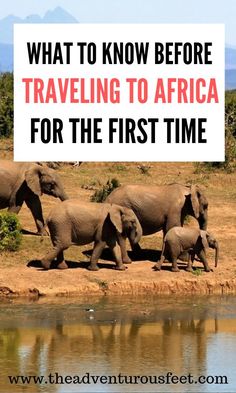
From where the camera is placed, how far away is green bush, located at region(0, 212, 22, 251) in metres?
28.0

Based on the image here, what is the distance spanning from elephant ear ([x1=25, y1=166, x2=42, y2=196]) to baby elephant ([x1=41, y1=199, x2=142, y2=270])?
123 inches

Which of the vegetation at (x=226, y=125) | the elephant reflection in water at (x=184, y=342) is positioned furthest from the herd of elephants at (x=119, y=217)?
the vegetation at (x=226, y=125)

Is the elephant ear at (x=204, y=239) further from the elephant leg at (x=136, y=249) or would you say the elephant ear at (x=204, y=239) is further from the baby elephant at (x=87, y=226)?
the elephant leg at (x=136, y=249)

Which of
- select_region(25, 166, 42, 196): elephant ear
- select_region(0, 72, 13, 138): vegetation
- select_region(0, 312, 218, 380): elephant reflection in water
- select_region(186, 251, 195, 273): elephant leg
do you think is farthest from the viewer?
select_region(0, 72, 13, 138): vegetation

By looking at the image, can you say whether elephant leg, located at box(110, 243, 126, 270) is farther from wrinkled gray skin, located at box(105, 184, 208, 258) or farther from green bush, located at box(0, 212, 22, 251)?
green bush, located at box(0, 212, 22, 251)

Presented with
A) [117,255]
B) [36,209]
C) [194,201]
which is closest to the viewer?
[117,255]

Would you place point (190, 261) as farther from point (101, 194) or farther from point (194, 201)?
point (101, 194)

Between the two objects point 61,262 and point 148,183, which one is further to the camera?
point 148,183

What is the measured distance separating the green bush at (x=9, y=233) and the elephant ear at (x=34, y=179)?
5.54 feet

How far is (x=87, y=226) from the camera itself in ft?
88.3

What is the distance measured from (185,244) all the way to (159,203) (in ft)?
5.13

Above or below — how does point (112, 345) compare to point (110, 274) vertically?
below

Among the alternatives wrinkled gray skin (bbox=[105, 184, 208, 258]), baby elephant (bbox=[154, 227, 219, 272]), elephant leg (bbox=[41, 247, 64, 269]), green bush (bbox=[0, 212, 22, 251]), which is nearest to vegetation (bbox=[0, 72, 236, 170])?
wrinkled gray skin (bbox=[105, 184, 208, 258])

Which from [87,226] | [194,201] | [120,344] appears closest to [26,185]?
[87,226]
